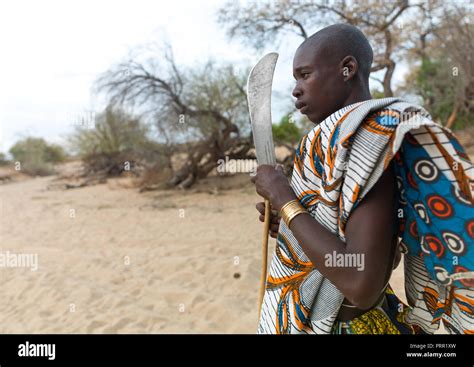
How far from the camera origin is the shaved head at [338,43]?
0.91 meters

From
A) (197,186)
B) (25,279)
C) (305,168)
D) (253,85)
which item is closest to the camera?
(305,168)

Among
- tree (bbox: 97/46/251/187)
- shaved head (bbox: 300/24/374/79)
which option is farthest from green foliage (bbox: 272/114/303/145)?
shaved head (bbox: 300/24/374/79)

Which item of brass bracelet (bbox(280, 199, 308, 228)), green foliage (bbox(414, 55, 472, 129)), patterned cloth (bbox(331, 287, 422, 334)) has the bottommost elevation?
patterned cloth (bbox(331, 287, 422, 334))

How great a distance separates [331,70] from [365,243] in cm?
42

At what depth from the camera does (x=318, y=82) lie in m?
0.92

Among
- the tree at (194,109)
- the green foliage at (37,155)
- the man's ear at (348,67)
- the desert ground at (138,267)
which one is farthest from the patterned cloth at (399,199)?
the green foliage at (37,155)

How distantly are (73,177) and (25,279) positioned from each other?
37.2 ft

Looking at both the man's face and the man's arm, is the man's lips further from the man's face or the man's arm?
the man's arm

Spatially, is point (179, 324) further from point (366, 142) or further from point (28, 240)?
point (28, 240)

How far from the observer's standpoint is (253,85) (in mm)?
1065

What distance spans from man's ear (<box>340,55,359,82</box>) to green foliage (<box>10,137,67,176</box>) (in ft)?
62.9

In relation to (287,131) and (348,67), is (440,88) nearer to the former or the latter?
(287,131)

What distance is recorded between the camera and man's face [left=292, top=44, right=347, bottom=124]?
91cm
